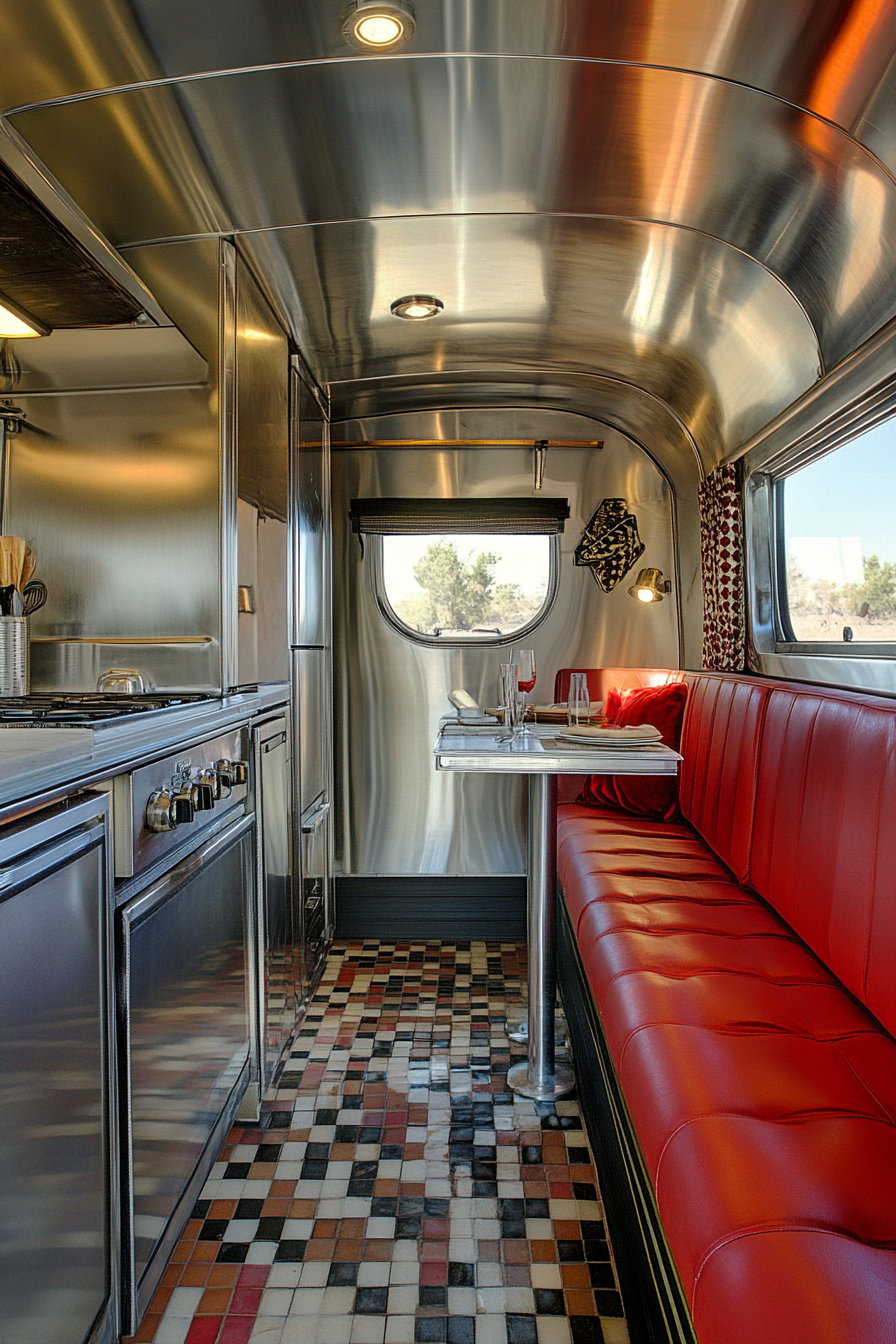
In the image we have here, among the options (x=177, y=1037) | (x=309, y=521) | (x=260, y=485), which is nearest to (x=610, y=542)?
(x=309, y=521)

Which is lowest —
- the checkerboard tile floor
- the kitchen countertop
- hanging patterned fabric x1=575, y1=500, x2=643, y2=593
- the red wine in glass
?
the checkerboard tile floor

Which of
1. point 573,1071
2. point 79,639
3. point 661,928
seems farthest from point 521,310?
point 573,1071

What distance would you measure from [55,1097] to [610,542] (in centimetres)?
369

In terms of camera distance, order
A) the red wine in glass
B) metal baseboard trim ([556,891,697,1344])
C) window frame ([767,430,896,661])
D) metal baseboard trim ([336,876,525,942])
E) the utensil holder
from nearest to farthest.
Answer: metal baseboard trim ([556,891,697,1344]) < the utensil holder < window frame ([767,430,896,661]) < the red wine in glass < metal baseboard trim ([336,876,525,942])

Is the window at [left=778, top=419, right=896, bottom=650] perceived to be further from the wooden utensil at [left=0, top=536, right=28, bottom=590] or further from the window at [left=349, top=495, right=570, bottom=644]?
the wooden utensil at [left=0, top=536, right=28, bottom=590]

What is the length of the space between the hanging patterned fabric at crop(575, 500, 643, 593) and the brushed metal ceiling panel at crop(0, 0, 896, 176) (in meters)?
2.63

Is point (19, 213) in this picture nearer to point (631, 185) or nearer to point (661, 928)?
point (631, 185)

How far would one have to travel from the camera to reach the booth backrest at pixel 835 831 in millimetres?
1706

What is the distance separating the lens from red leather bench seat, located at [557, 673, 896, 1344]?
1042 mm

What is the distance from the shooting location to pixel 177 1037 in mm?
1896

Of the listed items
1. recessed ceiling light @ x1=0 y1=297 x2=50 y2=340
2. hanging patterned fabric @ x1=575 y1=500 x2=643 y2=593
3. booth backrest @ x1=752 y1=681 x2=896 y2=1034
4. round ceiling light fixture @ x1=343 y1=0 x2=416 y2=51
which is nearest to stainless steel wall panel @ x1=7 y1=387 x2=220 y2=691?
recessed ceiling light @ x1=0 y1=297 x2=50 y2=340

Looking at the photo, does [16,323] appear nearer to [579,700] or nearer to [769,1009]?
[579,700]

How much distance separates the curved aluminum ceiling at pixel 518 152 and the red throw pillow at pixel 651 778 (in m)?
1.18

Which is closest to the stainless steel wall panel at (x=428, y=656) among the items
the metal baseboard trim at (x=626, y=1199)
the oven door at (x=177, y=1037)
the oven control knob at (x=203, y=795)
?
the metal baseboard trim at (x=626, y=1199)
